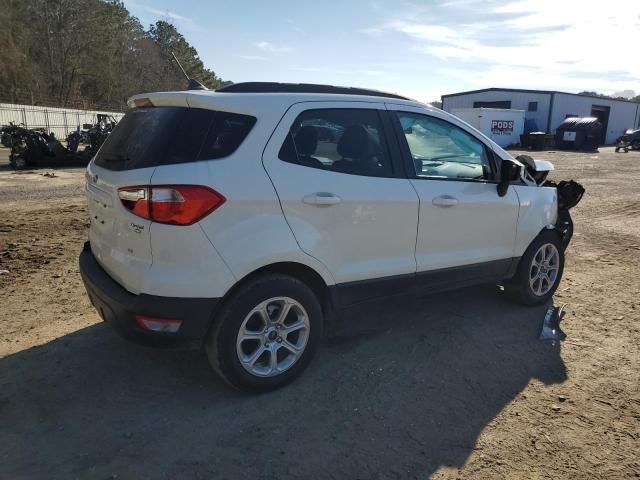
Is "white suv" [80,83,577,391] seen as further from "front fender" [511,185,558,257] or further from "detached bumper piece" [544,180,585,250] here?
"detached bumper piece" [544,180,585,250]

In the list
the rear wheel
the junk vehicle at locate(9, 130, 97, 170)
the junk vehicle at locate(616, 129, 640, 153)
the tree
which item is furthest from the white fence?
the junk vehicle at locate(616, 129, 640, 153)

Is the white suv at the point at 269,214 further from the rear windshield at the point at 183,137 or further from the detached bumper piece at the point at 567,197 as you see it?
the detached bumper piece at the point at 567,197

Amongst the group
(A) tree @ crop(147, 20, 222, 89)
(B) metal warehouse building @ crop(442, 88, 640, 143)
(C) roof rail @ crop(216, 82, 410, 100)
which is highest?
(A) tree @ crop(147, 20, 222, 89)

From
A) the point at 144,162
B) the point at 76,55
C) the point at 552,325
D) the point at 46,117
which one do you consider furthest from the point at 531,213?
the point at 76,55

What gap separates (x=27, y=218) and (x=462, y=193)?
7305 mm

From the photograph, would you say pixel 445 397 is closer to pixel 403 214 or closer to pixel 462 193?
pixel 403 214

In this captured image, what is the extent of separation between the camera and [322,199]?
10.6 feet

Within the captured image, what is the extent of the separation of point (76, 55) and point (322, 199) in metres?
56.6

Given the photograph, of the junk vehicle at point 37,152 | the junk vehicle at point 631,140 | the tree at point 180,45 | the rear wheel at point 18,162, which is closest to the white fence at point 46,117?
the junk vehicle at point 37,152

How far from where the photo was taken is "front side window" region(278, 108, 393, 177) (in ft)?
10.6

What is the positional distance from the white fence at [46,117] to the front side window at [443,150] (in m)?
31.3

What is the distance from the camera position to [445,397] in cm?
334

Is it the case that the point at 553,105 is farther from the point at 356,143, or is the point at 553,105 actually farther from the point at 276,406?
the point at 276,406

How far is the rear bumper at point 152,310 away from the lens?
2.86 m
